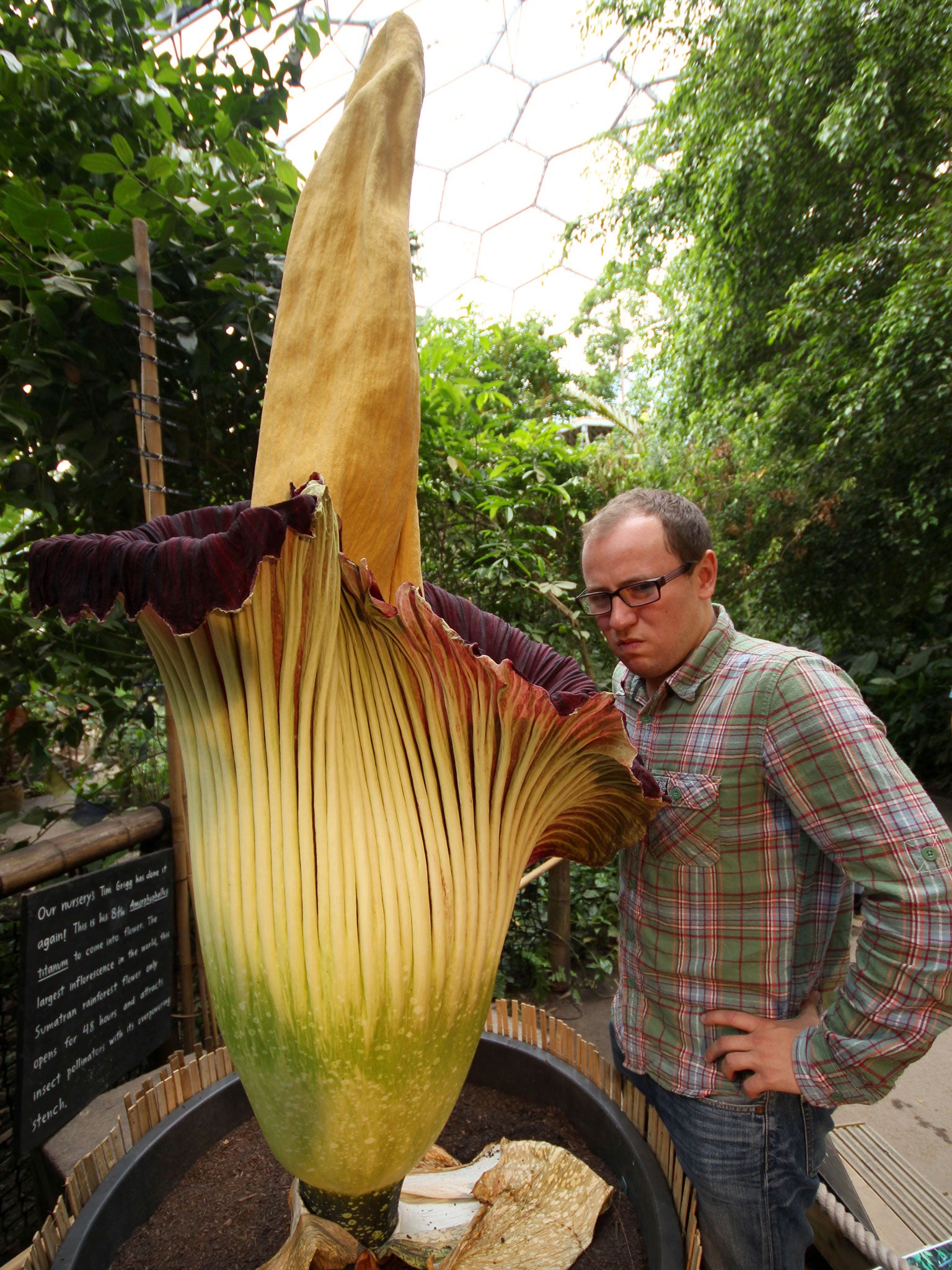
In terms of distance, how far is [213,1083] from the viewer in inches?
36.9

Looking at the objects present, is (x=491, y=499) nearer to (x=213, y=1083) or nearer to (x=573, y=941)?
(x=213, y=1083)

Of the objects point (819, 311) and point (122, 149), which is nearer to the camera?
point (122, 149)

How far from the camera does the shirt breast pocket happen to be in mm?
980

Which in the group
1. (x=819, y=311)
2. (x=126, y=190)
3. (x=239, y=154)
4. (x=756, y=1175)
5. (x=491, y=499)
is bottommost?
(x=756, y=1175)

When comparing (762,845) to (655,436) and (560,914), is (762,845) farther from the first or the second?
(655,436)

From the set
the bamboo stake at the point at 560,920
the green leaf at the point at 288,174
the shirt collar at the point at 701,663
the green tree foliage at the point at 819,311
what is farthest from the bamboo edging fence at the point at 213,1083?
the green tree foliage at the point at 819,311

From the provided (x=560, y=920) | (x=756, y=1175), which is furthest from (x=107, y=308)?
(x=560, y=920)

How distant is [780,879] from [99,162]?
1.49 metres

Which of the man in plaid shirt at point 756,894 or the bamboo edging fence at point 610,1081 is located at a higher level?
the man in plaid shirt at point 756,894

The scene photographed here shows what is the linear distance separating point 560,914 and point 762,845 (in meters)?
1.88

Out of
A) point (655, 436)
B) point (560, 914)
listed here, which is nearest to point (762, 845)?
point (560, 914)

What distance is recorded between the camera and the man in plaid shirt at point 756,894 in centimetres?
86

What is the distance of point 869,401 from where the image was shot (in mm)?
4910

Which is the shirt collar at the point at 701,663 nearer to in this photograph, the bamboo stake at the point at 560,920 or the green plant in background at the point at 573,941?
the bamboo stake at the point at 560,920
